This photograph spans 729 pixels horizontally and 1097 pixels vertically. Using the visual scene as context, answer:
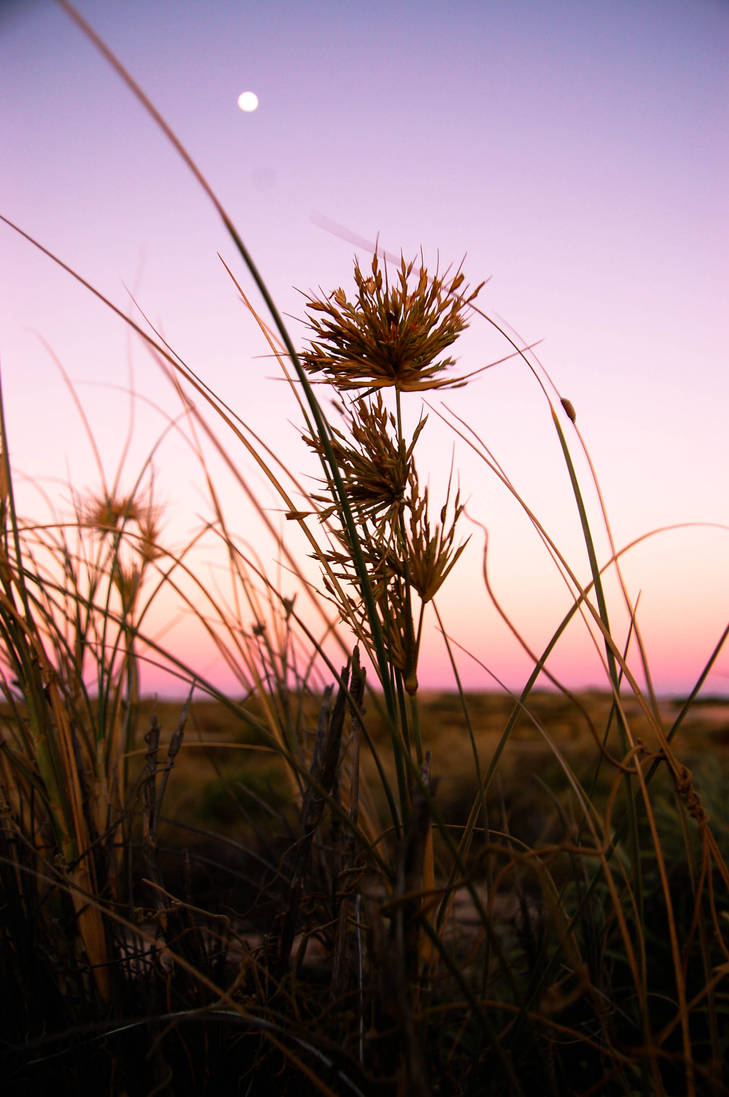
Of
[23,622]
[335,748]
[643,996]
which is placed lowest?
[643,996]

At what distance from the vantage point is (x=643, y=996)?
47 centimetres

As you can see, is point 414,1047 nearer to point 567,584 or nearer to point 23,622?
point 567,584

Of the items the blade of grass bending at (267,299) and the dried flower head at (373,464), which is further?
the dried flower head at (373,464)

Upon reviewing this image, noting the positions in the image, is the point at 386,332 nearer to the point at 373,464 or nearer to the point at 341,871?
the point at 373,464

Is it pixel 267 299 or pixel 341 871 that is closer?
pixel 267 299

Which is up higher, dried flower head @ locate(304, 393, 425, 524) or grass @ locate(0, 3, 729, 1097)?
dried flower head @ locate(304, 393, 425, 524)

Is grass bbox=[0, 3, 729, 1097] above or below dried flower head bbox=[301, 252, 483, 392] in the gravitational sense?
below

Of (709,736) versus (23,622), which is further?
(709,736)

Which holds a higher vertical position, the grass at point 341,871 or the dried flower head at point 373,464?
the dried flower head at point 373,464

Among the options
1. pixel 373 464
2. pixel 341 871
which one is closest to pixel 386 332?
pixel 373 464

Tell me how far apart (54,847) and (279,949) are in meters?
0.31

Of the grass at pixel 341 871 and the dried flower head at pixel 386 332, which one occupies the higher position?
the dried flower head at pixel 386 332

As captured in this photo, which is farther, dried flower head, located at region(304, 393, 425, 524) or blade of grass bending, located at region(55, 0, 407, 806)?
dried flower head, located at region(304, 393, 425, 524)

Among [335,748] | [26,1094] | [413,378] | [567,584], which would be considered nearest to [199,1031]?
[26,1094]
